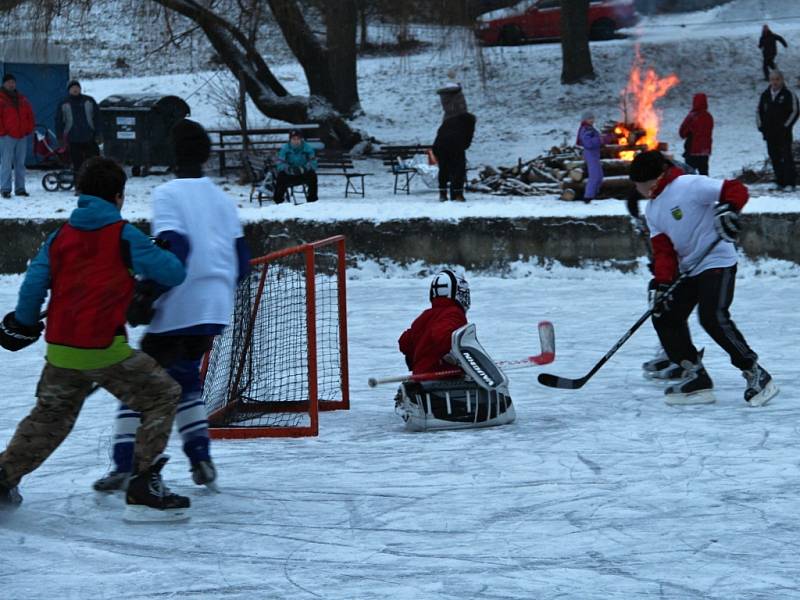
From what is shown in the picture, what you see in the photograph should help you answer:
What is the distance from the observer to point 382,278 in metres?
12.6

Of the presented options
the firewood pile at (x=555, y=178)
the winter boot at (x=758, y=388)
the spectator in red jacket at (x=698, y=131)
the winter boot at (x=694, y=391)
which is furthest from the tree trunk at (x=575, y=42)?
the winter boot at (x=758, y=388)

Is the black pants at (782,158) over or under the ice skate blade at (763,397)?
over

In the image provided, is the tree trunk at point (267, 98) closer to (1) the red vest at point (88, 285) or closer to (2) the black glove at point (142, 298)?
(2) the black glove at point (142, 298)

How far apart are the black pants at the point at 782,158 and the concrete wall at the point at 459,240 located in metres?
3.41

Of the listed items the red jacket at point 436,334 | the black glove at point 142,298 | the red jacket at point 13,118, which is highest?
the red jacket at point 13,118

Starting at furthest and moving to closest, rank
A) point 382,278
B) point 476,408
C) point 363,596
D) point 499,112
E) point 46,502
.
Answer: point 499,112
point 382,278
point 476,408
point 46,502
point 363,596

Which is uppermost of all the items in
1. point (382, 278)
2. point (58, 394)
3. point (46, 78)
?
point (46, 78)

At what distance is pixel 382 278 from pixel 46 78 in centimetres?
877

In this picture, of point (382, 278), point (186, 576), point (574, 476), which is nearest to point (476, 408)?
point (574, 476)

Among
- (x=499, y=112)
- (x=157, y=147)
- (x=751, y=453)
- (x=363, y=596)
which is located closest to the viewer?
(x=363, y=596)

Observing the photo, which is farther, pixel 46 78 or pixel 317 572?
pixel 46 78

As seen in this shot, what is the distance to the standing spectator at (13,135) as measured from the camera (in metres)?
14.6

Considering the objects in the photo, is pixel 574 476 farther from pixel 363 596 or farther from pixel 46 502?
pixel 46 502

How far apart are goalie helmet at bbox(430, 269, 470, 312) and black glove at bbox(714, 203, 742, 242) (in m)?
1.28
